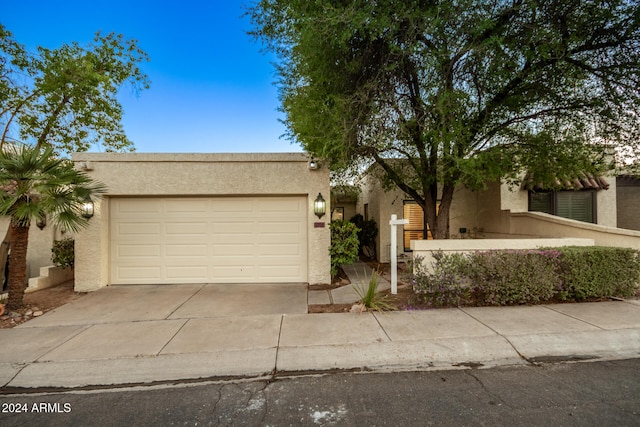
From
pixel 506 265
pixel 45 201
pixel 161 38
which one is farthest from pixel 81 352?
pixel 161 38

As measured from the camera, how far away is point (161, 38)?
9406 millimetres

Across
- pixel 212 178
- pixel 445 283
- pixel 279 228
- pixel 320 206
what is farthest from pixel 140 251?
pixel 445 283

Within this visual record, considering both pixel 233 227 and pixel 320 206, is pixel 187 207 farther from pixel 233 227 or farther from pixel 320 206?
pixel 320 206

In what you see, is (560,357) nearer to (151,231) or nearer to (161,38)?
(151,231)

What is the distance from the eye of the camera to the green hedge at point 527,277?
4973mm

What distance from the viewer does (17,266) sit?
5.03m

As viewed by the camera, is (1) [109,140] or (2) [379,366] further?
(1) [109,140]

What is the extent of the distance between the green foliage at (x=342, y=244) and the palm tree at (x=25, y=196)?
17.4 feet

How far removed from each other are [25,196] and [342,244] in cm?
621

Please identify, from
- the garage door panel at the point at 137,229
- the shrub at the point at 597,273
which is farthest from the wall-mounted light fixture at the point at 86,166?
the shrub at the point at 597,273

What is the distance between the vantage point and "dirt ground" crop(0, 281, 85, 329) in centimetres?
480

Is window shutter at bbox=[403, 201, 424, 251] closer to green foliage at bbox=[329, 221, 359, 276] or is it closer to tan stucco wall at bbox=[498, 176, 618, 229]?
tan stucco wall at bbox=[498, 176, 618, 229]

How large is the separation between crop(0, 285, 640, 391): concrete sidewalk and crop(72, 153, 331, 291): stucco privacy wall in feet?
6.63

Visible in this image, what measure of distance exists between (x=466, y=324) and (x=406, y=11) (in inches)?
210
